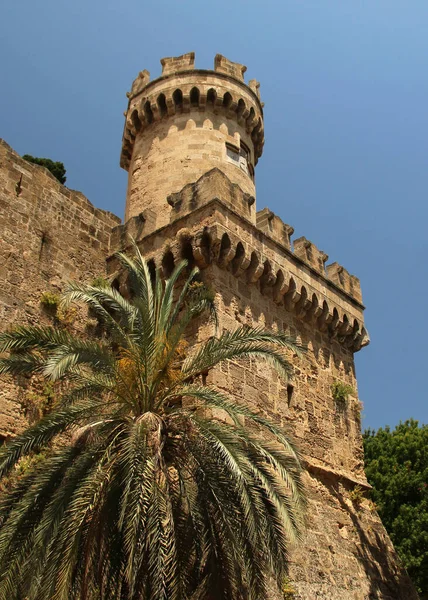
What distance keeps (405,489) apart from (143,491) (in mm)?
12210

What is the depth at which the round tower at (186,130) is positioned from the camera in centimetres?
1425

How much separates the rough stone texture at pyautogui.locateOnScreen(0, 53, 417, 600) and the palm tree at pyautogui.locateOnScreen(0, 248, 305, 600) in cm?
163

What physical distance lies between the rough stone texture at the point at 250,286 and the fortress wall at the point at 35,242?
22 mm

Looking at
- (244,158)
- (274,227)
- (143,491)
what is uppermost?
(244,158)

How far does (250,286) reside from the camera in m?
11.6

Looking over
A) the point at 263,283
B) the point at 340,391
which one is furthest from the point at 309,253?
the point at 340,391

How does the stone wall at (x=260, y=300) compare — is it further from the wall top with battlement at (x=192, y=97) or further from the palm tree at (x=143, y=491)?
the wall top with battlement at (x=192, y=97)

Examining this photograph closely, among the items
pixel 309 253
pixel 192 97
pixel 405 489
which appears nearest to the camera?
pixel 309 253

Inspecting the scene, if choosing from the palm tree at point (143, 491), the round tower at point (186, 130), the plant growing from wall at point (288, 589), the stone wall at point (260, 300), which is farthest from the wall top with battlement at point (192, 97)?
the plant growing from wall at point (288, 589)

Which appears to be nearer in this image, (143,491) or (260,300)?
(143,491)

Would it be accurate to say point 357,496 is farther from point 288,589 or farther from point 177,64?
point 177,64

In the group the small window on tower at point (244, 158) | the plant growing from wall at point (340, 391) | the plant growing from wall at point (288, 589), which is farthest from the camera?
the small window on tower at point (244, 158)

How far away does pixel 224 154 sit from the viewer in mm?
14633

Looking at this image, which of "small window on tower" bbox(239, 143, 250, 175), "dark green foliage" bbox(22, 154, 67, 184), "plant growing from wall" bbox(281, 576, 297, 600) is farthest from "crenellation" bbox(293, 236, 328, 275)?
"dark green foliage" bbox(22, 154, 67, 184)
